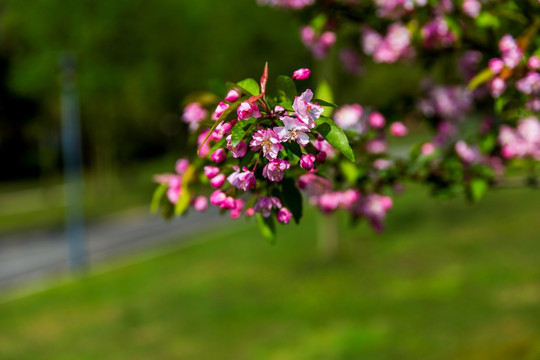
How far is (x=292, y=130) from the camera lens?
1.74 m

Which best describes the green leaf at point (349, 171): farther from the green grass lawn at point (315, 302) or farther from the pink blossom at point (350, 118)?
the green grass lawn at point (315, 302)

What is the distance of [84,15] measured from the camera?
18781mm

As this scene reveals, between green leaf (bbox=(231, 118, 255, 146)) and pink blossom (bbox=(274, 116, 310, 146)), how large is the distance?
9 centimetres

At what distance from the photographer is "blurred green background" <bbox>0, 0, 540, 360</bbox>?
24.2 ft

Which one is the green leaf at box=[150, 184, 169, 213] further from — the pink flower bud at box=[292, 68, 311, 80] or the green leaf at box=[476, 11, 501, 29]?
the green leaf at box=[476, 11, 501, 29]

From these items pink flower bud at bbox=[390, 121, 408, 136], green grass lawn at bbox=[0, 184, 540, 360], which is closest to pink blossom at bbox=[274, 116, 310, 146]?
pink flower bud at bbox=[390, 121, 408, 136]

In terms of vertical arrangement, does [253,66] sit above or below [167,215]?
above

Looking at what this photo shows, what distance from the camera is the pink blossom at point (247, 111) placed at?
1.75 meters

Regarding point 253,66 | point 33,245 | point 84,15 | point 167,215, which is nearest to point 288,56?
point 253,66

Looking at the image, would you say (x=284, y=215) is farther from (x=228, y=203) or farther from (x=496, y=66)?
(x=496, y=66)

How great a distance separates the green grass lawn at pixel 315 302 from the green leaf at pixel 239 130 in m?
4.46

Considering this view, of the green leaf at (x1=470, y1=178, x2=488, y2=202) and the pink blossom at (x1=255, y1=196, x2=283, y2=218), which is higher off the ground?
the pink blossom at (x1=255, y1=196, x2=283, y2=218)

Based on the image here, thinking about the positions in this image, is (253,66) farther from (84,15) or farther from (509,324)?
(509,324)

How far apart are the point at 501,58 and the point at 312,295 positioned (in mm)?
6556
